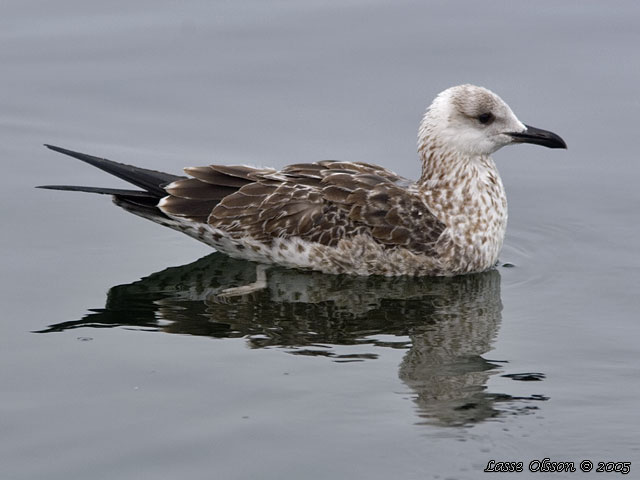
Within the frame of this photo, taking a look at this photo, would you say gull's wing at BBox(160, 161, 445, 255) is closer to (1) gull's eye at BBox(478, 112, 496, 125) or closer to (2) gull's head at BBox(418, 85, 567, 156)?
(2) gull's head at BBox(418, 85, 567, 156)

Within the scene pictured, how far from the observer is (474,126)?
10000mm

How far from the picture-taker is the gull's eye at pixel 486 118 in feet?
32.6

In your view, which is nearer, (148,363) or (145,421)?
(145,421)

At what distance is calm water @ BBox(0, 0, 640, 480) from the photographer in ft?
23.4

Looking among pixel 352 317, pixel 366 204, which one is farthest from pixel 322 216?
pixel 352 317

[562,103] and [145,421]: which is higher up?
[562,103]

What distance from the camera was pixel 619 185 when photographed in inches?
436

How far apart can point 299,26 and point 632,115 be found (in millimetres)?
3626

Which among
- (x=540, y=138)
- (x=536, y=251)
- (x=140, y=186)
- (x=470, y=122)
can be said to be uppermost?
(x=470, y=122)

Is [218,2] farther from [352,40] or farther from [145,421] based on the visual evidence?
[145,421]

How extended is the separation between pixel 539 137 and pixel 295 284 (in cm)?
211

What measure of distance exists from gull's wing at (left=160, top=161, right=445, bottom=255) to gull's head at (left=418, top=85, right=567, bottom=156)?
1.55 ft

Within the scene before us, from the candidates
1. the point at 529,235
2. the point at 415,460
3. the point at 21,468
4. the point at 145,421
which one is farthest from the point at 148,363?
the point at 529,235

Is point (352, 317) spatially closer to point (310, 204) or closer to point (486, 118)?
point (310, 204)
